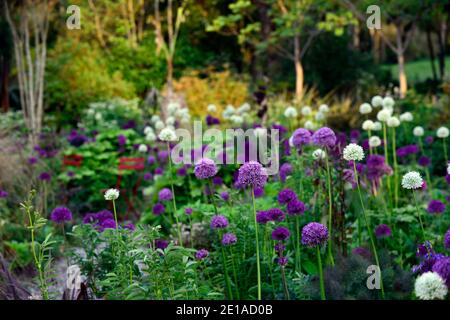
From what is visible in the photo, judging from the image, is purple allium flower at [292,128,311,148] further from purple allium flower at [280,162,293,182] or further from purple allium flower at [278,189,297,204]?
purple allium flower at [278,189,297,204]

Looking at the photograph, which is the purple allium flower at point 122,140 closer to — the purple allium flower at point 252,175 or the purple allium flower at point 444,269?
the purple allium flower at point 252,175

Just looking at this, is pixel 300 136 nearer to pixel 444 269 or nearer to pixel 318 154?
pixel 318 154

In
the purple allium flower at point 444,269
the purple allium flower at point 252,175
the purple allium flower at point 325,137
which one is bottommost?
the purple allium flower at point 444,269

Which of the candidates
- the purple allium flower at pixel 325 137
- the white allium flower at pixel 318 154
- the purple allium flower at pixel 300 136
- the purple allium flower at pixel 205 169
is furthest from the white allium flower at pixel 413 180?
the purple allium flower at pixel 300 136

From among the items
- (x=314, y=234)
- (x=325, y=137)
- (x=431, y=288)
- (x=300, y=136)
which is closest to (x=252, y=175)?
(x=314, y=234)

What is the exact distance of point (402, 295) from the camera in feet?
6.47

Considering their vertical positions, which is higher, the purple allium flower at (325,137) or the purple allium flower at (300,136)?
the purple allium flower at (325,137)


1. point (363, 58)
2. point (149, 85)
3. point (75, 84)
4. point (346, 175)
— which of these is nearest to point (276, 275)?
point (346, 175)

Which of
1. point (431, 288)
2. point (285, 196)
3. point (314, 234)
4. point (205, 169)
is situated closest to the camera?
point (431, 288)

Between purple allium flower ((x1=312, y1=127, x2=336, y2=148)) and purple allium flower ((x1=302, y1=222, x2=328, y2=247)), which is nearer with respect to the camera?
purple allium flower ((x1=302, y1=222, x2=328, y2=247))

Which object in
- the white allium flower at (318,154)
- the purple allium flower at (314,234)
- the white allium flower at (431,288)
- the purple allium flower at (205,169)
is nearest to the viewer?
the white allium flower at (431,288)

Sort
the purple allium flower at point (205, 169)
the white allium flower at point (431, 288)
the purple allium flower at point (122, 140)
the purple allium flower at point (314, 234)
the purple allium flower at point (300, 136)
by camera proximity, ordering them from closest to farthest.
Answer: the white allium flower at point (431, 288) < the purple allium flower at point (314, 234) < the purple allium flower at point (205, 169) < the purple allium flower at point (300, 136) < the purple allium flower at point (122, 140)

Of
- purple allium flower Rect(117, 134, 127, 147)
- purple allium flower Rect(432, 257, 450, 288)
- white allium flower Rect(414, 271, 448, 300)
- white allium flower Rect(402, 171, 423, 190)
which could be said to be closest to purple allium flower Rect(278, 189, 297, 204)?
white allium flower Rect(402, 171, 423, 190)

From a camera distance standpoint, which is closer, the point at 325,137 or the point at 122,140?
the point at 325,137
